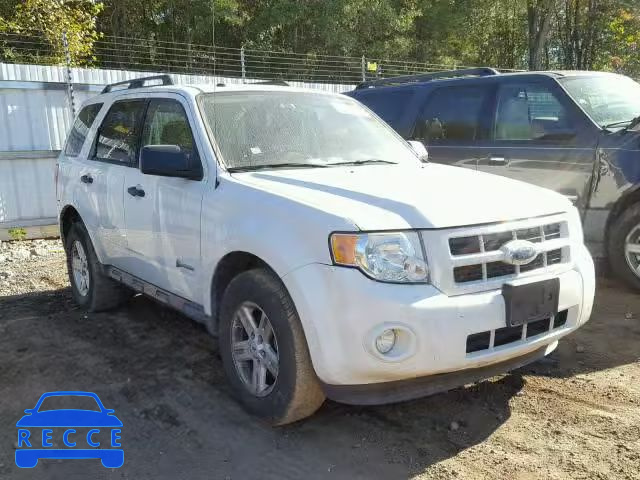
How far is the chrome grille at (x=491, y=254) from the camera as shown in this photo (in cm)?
286

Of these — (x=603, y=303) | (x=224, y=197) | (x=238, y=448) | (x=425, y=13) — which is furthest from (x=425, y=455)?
(x=425, y=13)

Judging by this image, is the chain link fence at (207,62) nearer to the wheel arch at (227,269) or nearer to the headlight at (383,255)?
the wheel arch at (227,269)

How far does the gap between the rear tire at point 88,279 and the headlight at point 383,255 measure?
3100mm

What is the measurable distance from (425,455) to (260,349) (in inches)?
39.1

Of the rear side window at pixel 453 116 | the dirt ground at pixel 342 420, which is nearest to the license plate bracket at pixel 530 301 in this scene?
the dirt ground at pixel 342 420

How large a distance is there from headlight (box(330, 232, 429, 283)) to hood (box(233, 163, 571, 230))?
0.19 feet

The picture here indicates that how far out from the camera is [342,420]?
3.38 meters

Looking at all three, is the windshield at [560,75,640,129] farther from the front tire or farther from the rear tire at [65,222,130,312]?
the rear tire at [65,222,130,312]

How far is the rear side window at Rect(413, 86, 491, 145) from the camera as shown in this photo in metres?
6.29

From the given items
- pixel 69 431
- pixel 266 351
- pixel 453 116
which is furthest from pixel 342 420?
pixel 453 116

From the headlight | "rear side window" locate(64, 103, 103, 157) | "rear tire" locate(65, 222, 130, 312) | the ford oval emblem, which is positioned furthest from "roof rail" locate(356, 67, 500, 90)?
the headlight

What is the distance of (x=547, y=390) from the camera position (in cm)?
364

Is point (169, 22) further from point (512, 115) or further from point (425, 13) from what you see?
point (512, 115)

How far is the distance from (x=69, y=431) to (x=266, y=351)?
1.20 meters
